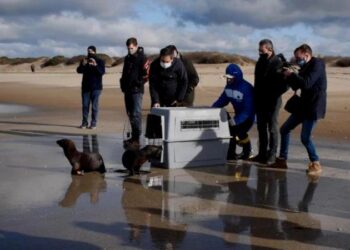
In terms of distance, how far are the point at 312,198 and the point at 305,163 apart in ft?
7.73

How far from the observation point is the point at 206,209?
251 inches

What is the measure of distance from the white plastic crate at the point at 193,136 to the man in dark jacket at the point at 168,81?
32.4 inches

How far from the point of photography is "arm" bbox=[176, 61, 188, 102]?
9.43 metres

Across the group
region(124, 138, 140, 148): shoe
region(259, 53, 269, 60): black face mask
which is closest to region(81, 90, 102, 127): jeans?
region(124, 138, 140, 148): shoe

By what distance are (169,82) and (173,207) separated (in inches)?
134

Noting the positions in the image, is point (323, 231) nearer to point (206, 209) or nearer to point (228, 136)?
point (206, 209)

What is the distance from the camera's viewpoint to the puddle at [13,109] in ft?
62.0

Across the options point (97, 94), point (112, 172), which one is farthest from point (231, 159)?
point (97, 94)

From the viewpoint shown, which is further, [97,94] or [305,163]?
[97,94]

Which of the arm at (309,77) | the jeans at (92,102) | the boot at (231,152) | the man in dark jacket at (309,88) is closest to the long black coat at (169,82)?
the boot at (231,152)

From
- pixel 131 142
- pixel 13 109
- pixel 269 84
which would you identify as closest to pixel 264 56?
pixel 269 84

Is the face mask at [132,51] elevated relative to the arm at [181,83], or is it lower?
elevated

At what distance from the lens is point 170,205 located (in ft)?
21.3

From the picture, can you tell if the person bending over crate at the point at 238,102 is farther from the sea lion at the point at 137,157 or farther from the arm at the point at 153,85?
the sea lion at the point at 137,157
